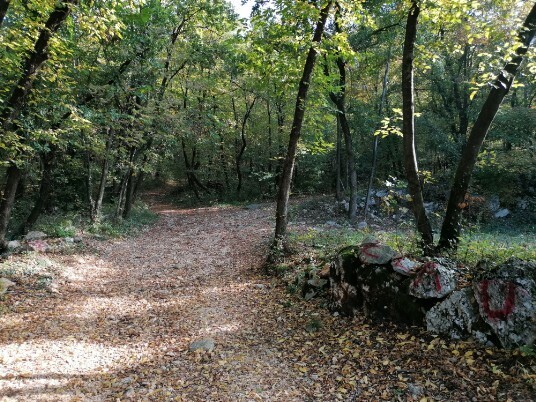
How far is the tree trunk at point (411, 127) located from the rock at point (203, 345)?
4.02 metres

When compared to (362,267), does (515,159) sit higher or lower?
higher

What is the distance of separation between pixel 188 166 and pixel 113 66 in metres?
14.4

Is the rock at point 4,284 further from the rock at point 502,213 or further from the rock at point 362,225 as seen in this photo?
the rock at point 502,213

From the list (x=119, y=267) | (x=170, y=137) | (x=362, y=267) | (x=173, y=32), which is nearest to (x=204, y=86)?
(x=173, y=32)

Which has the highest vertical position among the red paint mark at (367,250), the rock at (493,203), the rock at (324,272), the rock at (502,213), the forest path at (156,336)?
the rock at (493,203)

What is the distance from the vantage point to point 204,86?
18969mm

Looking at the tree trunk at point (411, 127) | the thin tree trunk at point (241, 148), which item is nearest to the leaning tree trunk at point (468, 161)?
the tree trunk at point (411, 127)

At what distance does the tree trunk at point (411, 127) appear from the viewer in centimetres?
619

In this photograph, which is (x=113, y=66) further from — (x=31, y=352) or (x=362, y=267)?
(x=362, y=267)

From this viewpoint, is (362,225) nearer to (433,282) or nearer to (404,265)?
(404,265)

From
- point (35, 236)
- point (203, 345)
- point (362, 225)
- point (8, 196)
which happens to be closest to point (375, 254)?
point (203, 345)

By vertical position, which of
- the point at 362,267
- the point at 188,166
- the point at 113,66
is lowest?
the point at 362,267

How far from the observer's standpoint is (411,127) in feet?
21.0

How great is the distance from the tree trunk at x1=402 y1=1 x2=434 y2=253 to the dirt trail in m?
2.15
